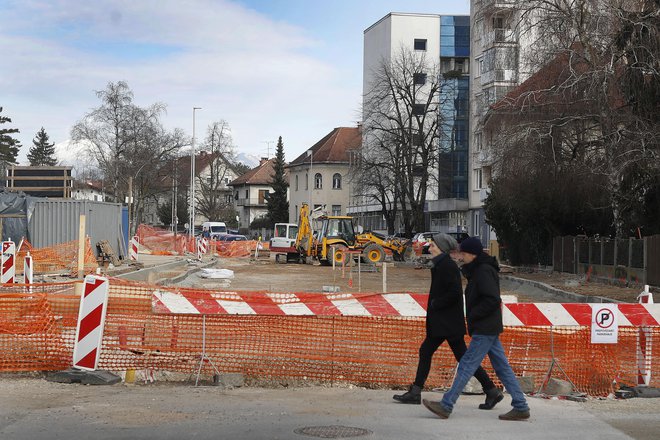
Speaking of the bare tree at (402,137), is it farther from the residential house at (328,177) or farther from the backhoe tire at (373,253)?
the residential house at (328,177)

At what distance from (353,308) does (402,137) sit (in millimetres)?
55653

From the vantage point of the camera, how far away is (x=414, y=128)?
221 ft

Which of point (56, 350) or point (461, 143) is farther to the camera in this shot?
point (461, 143)

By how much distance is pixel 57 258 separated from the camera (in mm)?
33031

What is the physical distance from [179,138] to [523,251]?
46.3m

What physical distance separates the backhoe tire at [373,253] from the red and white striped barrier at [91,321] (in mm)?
36426

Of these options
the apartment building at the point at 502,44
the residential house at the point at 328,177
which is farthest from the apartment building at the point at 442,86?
the apartment building at the point at 502,44

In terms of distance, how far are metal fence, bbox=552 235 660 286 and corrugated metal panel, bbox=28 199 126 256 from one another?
2012cm

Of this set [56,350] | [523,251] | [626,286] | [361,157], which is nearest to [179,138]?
[361,157]

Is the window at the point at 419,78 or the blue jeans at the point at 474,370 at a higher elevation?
the window at the point at 419,78

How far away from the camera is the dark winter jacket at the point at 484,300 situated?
8367mm

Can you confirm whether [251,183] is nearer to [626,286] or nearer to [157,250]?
[157,250]

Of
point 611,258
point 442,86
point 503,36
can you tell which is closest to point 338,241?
point 503,36

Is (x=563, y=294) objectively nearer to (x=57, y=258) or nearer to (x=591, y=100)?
(x=591, y=100)
